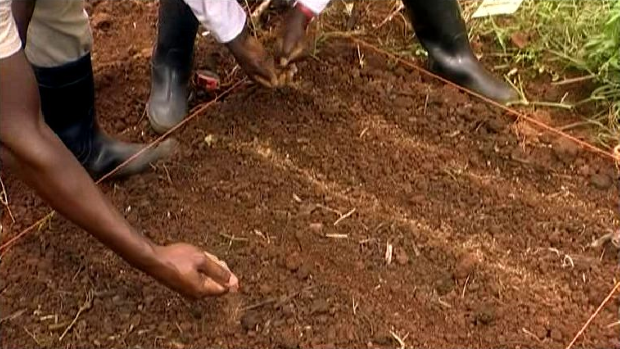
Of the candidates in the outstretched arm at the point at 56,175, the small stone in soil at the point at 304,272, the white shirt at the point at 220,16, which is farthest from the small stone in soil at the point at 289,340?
the white shirt at the point at 220,16

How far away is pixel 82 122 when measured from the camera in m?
2.40

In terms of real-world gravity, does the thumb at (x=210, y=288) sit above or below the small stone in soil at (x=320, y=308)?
above

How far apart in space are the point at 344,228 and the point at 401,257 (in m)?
0.16

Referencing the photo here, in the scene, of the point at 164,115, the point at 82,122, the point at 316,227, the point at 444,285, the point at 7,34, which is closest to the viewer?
the point at 7,34

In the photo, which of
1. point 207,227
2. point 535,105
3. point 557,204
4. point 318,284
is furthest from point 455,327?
point 535,105

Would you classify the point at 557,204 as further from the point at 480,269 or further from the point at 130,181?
the point at 130,181

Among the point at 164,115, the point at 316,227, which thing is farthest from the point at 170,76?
the point at 316,227

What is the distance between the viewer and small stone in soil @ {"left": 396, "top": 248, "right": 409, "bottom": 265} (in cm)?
216

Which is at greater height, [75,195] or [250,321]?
[75,195]

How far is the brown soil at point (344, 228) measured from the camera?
6.69ft

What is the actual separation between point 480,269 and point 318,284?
34cm

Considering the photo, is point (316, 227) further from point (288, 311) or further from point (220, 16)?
point (220, 16)

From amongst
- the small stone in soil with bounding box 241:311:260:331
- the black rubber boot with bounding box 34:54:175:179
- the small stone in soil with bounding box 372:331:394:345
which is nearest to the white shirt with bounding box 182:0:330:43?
the black rubber boot with bounding box 34:54:175:179

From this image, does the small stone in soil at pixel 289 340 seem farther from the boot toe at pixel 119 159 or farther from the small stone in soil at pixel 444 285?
the boot toe at pixel 119 159
